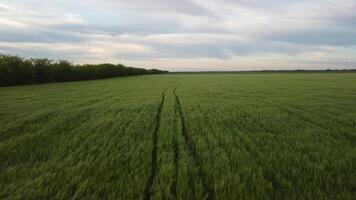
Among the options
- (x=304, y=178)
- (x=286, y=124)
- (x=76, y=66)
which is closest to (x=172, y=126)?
(x=286, y=124)

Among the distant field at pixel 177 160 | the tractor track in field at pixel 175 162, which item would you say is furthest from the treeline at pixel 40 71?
the tractor track in field at pixel 175 162

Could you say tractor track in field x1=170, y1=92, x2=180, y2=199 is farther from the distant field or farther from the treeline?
the treeline

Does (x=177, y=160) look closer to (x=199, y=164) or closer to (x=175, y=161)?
(x=175, y=161)

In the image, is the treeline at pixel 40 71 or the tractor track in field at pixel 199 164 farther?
the treeline at pixel 40 71

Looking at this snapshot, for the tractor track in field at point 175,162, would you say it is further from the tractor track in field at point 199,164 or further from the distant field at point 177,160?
the tractor track in field at point 199,164

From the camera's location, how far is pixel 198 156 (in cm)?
447

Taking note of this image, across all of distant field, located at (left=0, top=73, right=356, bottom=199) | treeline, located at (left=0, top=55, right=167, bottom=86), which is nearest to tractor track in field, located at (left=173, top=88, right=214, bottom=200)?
distant field, located at (left=0, top=73, right=356, bottom=199)

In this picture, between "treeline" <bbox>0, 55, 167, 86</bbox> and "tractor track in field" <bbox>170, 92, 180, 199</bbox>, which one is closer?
"tractor track in field" <bbox>170, 92, 180, 199</bbox>

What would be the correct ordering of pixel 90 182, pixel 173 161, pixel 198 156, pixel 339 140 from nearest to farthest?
pixel 90 182 → pixel 173 161 → pixel 198 156 → pixel 339 140

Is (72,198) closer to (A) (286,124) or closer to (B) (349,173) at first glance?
(B) (349,173)

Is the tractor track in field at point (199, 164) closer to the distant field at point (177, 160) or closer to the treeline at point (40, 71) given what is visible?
the distant field at point (177, 160)

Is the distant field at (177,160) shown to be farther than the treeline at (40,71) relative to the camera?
No

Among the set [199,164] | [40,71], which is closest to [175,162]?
[199,164]

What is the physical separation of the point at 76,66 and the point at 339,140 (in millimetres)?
51369
